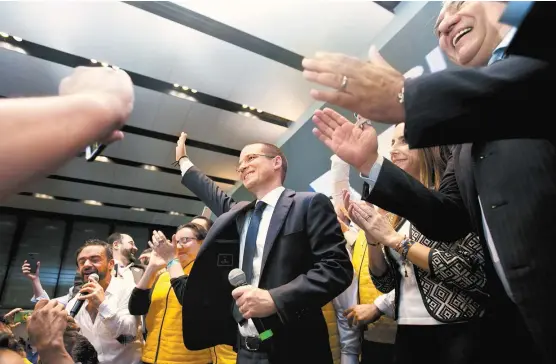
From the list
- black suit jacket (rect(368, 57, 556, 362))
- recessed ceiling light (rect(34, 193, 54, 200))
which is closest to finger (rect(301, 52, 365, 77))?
black suit jacket (rect(368, 57, 556, 362))

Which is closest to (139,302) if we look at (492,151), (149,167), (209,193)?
(209,193)

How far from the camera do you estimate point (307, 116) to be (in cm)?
446

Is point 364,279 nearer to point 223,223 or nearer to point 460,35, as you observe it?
point 223,223

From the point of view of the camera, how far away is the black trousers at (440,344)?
1003 millimetres

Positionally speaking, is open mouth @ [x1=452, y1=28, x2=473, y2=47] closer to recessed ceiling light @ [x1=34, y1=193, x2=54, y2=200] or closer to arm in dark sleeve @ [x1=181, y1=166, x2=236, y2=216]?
arm in dark sleeve @ [x1=181, y1=166, x2=236, y2=216]

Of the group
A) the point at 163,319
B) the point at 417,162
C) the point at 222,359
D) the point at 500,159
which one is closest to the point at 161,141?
the point at 163,319

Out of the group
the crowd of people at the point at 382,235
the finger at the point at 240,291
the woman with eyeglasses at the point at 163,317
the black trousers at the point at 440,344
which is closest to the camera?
the crowd of people at the point at 382,235

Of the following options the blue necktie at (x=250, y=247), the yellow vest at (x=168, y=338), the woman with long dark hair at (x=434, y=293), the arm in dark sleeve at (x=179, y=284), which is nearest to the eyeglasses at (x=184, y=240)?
the yellow vest at (x=168, y=338)

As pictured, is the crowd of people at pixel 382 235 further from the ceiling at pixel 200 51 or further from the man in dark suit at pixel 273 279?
the ceiling at pixel 200 51

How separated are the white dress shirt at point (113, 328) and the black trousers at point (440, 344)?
68.2 inches

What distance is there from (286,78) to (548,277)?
3.74 meters

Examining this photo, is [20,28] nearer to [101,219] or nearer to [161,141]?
[161,141]

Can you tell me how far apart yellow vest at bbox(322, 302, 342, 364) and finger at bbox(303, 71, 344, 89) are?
1.47 m

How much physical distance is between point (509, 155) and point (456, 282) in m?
0.50
